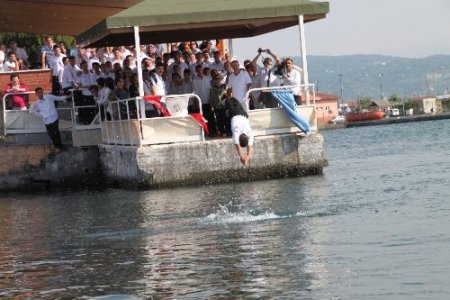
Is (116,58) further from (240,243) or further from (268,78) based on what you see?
(240,243)

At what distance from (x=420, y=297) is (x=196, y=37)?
72.2ft

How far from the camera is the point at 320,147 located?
24.2 m

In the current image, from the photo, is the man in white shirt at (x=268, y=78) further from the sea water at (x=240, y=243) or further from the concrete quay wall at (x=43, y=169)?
the concrete quay wall at (x=43, y=169)

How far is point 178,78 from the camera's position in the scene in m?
25.4

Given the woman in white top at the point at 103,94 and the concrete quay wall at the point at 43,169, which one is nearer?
the woman in white top at the point at 103,94

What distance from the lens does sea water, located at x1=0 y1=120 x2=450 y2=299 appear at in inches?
416

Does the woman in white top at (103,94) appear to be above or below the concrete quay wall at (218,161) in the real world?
above

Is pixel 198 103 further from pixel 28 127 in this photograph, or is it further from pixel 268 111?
pixel 28 127

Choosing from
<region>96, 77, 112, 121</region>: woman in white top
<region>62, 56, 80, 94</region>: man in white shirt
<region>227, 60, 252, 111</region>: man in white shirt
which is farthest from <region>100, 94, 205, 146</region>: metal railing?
<region>62, 56, 80, 94</region>: man in white shirt

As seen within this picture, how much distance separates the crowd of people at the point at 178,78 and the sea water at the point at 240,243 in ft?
7.96

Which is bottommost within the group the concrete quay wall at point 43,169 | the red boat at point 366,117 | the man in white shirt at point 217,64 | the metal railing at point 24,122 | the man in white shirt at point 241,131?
the red boat at point 366,117

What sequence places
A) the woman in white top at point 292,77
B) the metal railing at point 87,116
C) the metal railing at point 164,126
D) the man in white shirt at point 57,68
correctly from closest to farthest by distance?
the metal railing at point 164,126
the woman in white top at point 292,77
the metal railing at point 87,116
the man in white shirt at point 57,68

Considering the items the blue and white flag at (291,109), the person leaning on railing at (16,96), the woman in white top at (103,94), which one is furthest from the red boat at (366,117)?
the blue and white flag at (291,109)

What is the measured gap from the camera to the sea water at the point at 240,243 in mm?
10555
